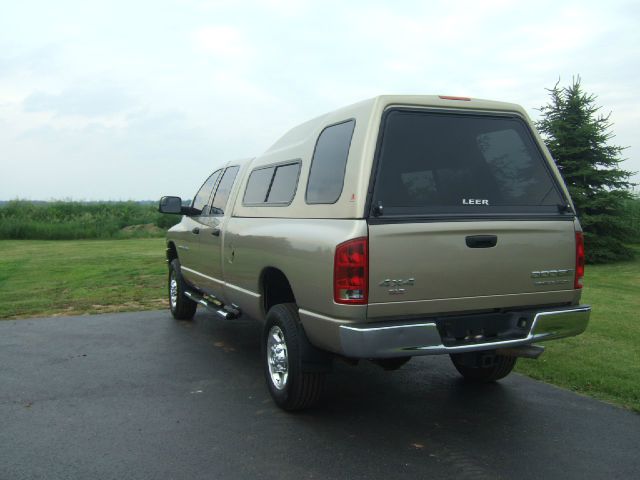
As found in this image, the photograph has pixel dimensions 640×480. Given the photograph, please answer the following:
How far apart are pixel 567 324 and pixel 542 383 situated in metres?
1.41

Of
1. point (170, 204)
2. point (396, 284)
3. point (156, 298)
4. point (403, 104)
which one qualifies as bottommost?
point (156, 298)

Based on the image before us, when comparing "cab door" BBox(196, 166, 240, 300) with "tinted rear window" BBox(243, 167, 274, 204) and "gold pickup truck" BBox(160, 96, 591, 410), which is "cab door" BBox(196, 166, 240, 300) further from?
"gold pickup truck" BBox(160, 96, 591, 410)

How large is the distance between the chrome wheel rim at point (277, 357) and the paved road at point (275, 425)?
0.24 metres

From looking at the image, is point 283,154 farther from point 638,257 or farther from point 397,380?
point 638,257

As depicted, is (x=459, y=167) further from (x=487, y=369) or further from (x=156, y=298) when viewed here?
(x=156, y=298)

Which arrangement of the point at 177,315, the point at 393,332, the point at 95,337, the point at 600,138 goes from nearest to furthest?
the point at 393,332 → the point at 95,337 → the point at 177,315 → the point at 600,138

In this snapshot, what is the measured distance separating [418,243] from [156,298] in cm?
771

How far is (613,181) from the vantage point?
17172mm

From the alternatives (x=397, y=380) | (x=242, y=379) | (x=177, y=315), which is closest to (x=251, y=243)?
(x=242, y=379)

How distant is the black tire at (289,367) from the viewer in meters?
4.72

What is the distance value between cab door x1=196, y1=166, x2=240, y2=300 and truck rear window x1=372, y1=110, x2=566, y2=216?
2.72 meters

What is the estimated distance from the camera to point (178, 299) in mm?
8766

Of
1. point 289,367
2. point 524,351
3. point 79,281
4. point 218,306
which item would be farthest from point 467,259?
point 79,281

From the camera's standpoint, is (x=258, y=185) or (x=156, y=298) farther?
(x=156, y=298)
